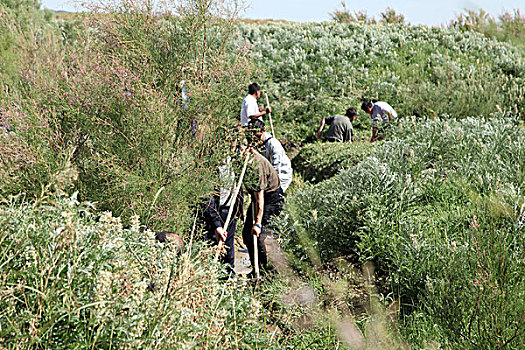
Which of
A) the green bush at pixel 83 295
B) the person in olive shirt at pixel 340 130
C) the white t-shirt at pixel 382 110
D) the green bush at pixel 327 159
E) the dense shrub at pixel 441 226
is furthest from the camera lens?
the person in olive shirt at pixel 340 130

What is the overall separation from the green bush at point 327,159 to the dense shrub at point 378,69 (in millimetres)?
2768

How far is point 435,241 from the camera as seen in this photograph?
12.8ft

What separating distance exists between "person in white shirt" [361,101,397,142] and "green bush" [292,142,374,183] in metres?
0.38

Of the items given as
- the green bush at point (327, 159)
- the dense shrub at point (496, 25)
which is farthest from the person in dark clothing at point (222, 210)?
the dense shrub at point (496, 25)

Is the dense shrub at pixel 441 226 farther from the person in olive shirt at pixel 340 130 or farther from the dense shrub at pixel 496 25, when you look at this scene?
the dense shrub at pixel 496 25

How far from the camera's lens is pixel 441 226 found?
4223 mm

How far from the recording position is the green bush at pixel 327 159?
787 cm

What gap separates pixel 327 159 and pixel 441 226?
15.5 ft

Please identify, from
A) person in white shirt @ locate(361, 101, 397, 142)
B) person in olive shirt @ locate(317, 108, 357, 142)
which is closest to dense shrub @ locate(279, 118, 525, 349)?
person in white shirt @ locate(361, 101, 397, 142)

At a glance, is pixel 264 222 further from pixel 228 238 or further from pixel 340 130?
pixel 340 130

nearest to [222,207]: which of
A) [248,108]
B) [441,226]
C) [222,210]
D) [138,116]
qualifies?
[222,210]

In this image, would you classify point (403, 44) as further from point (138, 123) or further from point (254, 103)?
point (138, 123)

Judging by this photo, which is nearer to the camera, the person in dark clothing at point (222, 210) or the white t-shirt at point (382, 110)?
the person in dark clothing at point (222, 210)

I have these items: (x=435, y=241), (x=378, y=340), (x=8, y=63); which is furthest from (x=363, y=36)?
(x=378, y=340)
